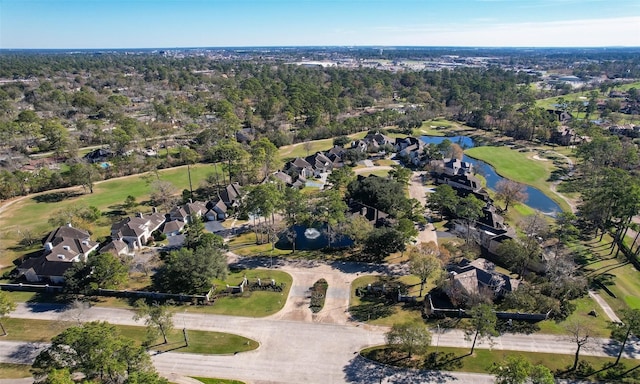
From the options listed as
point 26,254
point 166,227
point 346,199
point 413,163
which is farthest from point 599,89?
point 26,254

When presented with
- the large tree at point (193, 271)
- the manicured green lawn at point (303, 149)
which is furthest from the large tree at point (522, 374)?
the manicured green lawn at point (303, 149)

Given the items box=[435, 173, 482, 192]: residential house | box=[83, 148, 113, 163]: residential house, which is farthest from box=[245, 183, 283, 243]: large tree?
box=[83, 148, 113, 163]: residential house

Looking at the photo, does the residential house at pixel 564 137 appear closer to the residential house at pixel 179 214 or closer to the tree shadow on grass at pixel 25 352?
the residential house at pixel 179 214

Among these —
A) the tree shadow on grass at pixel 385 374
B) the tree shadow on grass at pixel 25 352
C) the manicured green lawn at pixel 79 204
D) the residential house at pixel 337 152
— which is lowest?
the tree shadow on grass at pixel 385 374

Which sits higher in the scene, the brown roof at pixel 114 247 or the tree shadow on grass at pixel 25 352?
the brown roof at pixel 114 247

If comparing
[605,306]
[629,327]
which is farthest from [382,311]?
[605,306]

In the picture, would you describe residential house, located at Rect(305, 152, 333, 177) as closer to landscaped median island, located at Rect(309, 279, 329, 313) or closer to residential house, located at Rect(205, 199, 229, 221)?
residential house, located at Rect(205, 199, 229, 221)

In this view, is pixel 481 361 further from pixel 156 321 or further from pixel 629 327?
→ pixel 156 321
